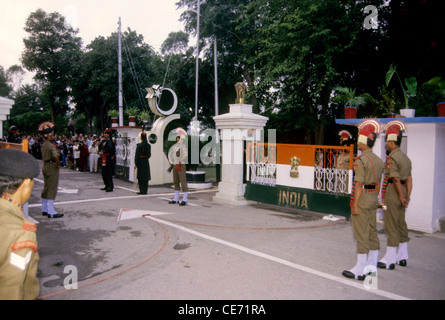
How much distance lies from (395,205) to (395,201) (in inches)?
2.4

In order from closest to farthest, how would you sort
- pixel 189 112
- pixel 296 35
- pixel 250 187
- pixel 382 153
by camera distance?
pixel 382 153, pixel 250 187, pixel 296 35, pixel 189 112

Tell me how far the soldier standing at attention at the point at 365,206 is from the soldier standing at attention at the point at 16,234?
3.87m

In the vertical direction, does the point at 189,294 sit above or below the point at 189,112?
below

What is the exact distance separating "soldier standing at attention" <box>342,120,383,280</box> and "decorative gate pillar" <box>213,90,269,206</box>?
17.3 ft

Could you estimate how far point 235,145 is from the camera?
9.98m

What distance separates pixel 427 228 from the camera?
7281mm

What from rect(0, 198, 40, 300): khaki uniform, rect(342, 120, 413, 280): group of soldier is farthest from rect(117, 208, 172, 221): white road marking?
rect(0, 198, 40, 300): khaki uniform

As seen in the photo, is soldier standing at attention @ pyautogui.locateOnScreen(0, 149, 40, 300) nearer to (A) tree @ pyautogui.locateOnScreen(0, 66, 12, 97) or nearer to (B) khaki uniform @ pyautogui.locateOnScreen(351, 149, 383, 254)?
(B) khaki uniform @ pyautogui.locateOnScreen(351, 149, 383, 254)

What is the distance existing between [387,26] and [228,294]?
18870 millimetres

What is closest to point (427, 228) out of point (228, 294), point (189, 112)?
point (228, 294)

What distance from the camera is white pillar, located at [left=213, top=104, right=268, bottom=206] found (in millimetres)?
9820
